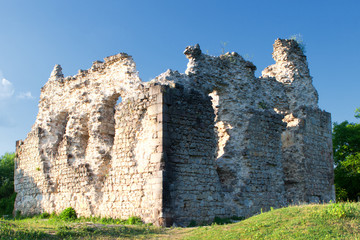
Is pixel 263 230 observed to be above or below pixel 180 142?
below

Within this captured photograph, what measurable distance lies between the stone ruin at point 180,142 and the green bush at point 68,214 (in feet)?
0.56

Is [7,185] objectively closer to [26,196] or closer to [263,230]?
[26,196]

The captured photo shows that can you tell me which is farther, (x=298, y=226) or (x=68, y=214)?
(x=68, y=214)

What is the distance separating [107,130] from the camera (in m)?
13.4

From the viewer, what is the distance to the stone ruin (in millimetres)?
10531

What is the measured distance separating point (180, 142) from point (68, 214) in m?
5.06

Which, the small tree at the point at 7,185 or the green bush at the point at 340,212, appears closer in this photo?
the green bush at the point at 340,212

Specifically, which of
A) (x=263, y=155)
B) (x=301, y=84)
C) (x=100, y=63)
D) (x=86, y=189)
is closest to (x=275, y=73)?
(x=301, y=84)

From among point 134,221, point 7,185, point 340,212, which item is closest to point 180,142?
point 134,221

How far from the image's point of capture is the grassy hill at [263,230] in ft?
24.2

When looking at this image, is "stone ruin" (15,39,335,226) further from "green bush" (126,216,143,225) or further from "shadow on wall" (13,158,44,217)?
"green bush" (126,216,143,225)

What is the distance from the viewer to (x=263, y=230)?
7.80m

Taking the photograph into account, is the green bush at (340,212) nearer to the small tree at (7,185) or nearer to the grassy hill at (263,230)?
the grassy hill at (263,230)

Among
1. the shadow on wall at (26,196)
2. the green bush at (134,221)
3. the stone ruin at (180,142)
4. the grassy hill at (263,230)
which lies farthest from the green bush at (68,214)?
the grassy hill at (263,230)
